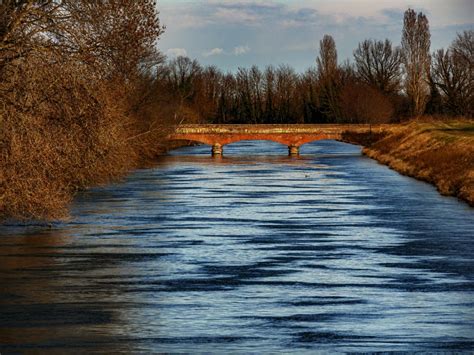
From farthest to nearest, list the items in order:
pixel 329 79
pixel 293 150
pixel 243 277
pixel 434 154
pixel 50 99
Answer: pixel 329 79 < pixel 293 150 < pixel 434 154 < pixel 50 99 < pixel 243 277

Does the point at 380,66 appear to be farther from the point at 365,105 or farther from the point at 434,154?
the point at 434,154

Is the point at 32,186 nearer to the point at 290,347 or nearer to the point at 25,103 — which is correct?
the point at 25,103

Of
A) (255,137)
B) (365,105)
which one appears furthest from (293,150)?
(365,105)

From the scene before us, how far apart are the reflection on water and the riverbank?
3402mm

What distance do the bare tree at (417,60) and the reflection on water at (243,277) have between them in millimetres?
65131

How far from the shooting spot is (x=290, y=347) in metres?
17.2

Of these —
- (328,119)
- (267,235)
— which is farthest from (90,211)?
(328,119)

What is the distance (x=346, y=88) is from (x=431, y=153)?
68.4 m

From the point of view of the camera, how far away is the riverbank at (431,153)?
47781 mm

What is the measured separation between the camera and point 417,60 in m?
109

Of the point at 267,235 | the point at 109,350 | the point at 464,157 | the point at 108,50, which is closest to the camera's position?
the point at 109,350

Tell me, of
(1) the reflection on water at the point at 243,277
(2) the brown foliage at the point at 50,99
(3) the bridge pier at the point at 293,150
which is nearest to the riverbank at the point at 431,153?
(1) the reflection on water at the point at 243,277

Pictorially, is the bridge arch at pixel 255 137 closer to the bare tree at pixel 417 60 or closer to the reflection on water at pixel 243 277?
the bare tree at pixel 417 60

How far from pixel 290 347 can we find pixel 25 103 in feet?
40.8
